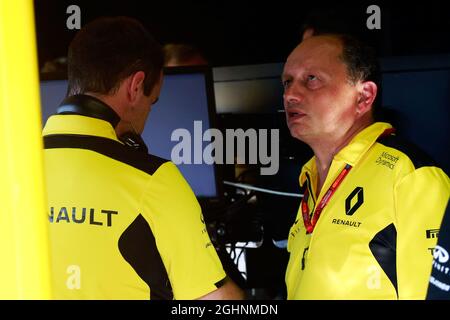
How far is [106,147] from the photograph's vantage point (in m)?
1.18

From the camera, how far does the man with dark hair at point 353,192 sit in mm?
1287

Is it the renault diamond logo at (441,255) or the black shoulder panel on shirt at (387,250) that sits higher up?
the renault diamond logo at (441,255)

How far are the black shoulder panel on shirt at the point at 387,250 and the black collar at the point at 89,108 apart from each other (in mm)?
644

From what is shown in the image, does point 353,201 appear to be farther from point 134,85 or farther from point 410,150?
point 134,85

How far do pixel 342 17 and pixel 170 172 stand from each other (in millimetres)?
1501

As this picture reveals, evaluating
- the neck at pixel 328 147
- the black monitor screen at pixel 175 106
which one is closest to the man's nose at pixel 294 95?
the neck at pixel 328 147

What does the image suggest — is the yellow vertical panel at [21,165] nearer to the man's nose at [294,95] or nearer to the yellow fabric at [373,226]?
the yellow fabric at [373,226]

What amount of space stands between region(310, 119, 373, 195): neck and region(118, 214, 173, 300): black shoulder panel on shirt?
641 millimetres

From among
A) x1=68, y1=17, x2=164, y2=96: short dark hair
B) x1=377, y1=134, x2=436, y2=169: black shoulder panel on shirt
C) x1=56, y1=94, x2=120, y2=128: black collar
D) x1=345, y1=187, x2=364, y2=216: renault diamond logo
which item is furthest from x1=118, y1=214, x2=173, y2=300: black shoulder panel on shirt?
x1=377, y1=134, x2=436, y2=169: black shoulder panel on shirt

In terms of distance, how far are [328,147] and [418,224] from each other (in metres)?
0.43
